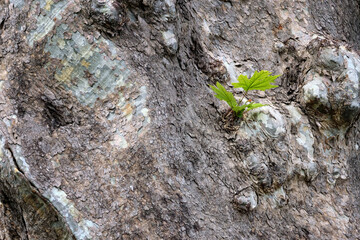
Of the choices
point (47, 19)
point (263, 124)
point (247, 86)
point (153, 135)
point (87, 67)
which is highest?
point (47, 19)

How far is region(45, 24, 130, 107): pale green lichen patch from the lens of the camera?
2062 mm

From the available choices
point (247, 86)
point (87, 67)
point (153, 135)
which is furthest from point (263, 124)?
point (87, 67)

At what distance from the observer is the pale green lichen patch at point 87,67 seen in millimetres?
2062

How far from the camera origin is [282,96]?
2545 millimetres

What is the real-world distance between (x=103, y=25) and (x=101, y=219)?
1214 millimetres

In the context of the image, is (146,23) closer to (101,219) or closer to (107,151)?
(107,151)

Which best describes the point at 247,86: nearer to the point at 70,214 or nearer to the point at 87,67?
the point at 87,67

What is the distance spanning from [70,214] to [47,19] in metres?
1.24

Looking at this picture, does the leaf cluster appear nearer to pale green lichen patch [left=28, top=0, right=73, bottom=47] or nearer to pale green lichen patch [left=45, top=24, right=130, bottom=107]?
pale green lichen patch [left=45, top=24, right=130, bottom=107]

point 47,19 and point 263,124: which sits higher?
point 47,19

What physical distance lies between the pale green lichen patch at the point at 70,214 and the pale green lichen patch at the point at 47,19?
3.19 feet

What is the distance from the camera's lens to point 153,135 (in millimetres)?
2033

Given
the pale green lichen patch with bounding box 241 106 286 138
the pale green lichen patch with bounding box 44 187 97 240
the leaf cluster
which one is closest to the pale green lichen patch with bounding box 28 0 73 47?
the pale green lichen patch with bounding box 44 187 97 240

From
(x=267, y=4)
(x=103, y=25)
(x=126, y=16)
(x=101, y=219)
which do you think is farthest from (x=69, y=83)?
(x=267, y=4)
